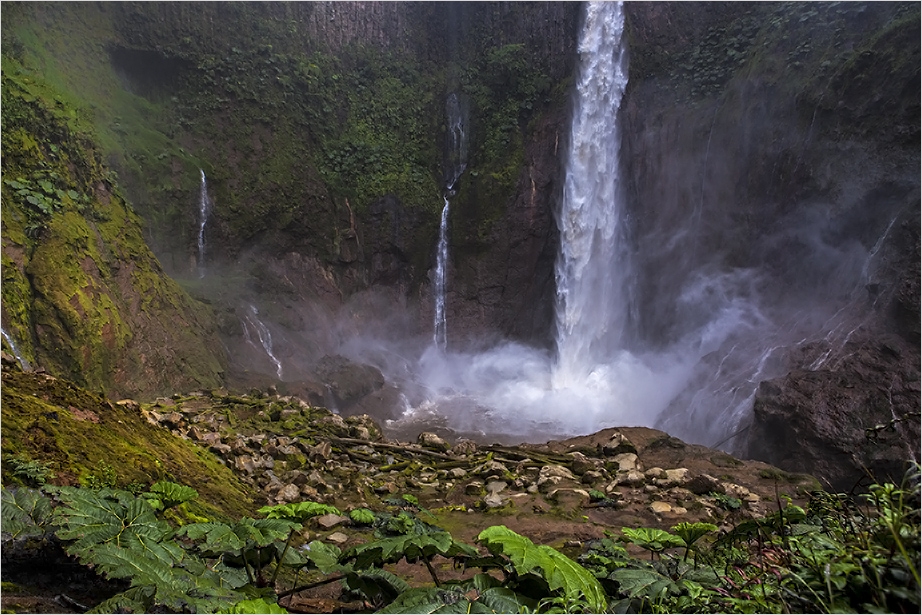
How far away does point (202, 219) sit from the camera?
15.6 meters

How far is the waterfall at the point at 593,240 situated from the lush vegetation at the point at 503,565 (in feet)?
46.4

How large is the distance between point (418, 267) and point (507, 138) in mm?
5310

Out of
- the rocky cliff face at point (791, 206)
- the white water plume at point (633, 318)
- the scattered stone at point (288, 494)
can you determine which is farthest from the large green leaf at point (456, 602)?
the white water plume at point (633, 318)

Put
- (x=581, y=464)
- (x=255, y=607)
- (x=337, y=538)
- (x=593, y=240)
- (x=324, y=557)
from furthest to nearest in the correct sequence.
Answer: (x=593, y=240), (x=581, y=464), (x=337, y=538), (x=324, y=557), (x=255, y=607)

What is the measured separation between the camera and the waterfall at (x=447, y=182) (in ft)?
59.5

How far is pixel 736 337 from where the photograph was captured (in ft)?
39.6

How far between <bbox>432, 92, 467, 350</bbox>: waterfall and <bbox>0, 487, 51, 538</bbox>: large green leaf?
51.9ft

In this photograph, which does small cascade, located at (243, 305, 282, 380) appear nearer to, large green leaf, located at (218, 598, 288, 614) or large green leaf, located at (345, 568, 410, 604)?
large green leaf, located at (345, 568, 410, 604)

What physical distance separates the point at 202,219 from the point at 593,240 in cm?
1133

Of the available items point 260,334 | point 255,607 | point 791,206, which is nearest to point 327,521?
point 255,607

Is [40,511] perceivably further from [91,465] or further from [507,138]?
[507,138]

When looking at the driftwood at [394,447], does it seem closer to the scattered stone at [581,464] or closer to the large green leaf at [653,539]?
the scattered stone at [581,464]

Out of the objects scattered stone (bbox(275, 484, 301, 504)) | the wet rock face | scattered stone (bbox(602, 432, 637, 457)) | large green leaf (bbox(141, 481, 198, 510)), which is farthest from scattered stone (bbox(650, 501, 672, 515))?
the wet rock face

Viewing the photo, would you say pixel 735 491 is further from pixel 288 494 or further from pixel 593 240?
pixel 593 240
